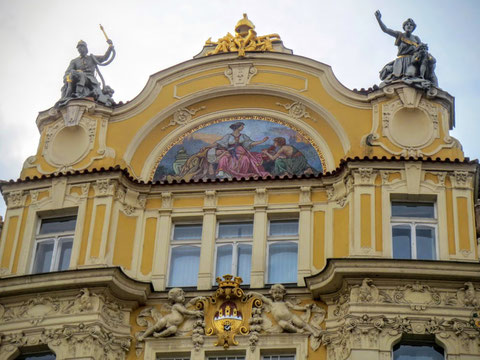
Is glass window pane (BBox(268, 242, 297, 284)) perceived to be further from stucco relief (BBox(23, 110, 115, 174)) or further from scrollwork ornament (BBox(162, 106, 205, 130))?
stucco relief (BBox(23, 110, 115, 174))

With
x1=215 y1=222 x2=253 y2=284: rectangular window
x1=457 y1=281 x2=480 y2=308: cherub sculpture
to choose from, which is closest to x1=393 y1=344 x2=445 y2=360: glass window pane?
x1=457 y1=281 x2=480 y2=308: cherub sculpture

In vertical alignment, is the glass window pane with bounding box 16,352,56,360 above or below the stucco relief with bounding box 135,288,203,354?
below

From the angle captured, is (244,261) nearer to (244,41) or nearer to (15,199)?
(15,199)

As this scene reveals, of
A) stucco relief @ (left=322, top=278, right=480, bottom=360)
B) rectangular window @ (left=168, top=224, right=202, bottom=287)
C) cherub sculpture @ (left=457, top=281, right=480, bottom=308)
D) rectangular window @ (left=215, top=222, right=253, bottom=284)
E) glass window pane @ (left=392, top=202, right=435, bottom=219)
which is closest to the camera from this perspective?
stucco relief @ (left=322, top=278, right=480, bottom=360)

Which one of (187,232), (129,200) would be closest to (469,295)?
(187,232)

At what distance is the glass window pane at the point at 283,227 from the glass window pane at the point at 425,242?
2.68 m

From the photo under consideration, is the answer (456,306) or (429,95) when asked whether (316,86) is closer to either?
(429,95)

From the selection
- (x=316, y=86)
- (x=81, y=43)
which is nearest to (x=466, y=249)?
(x=316, y=86)

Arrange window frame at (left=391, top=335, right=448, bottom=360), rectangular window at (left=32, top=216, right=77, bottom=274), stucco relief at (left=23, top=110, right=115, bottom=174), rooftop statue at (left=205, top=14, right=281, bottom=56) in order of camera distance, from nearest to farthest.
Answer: window frame at (left=391, top=335, right=448, bottom=360), rectangular window at (left=32, top=216, right=77, bottom=274), stucco relief at (left=23, top=110, right=115, bottom=174), rooftop statue at (left=205, top=14, right=281, bottom=56)

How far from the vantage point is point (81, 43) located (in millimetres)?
28922

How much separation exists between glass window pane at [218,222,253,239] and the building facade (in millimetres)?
53

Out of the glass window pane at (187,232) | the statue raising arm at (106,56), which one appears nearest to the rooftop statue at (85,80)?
the statue raising arm at (106,56)

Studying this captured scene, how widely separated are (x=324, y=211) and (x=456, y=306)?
12.2 feet

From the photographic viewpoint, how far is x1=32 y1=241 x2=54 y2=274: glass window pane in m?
26.0
